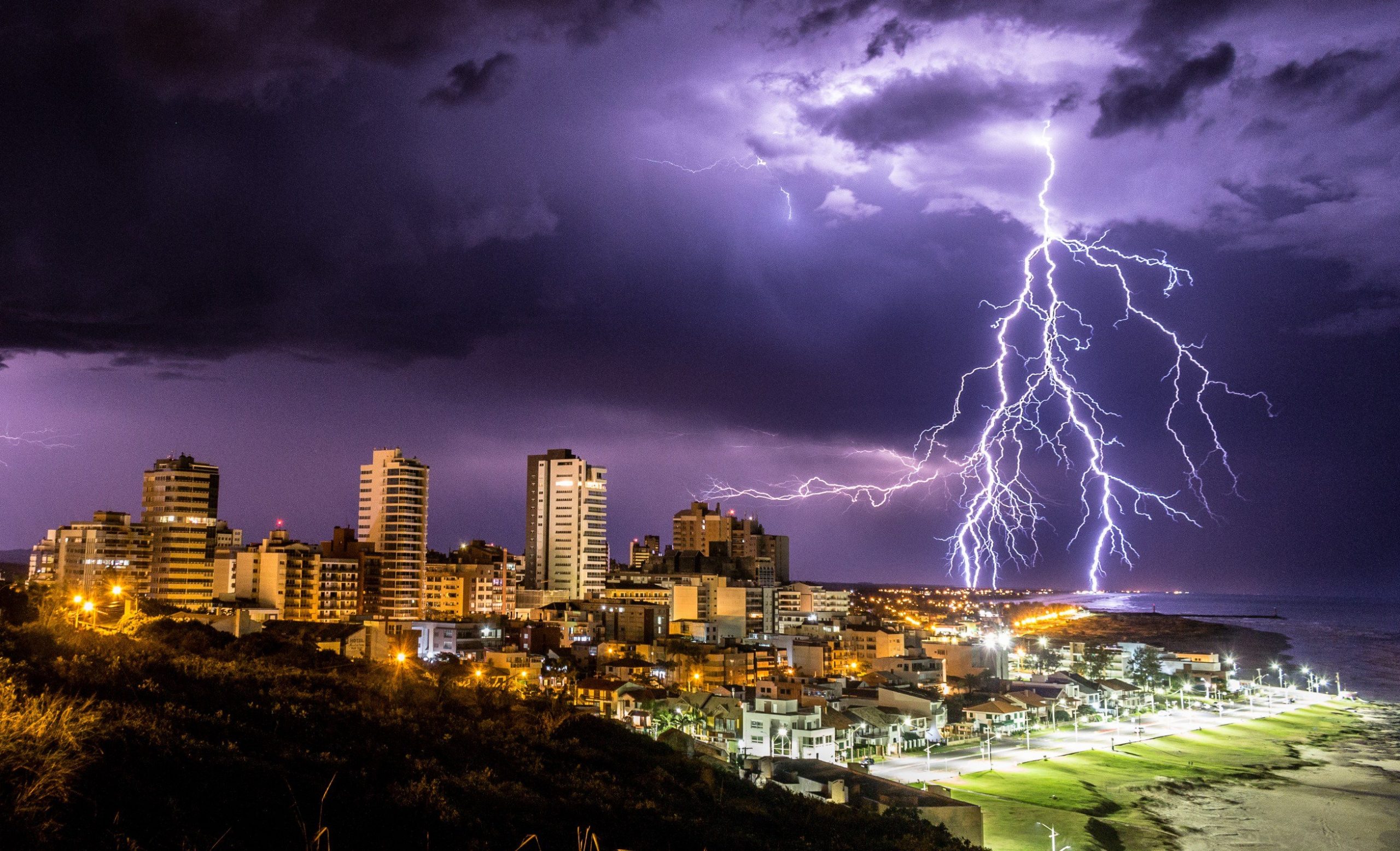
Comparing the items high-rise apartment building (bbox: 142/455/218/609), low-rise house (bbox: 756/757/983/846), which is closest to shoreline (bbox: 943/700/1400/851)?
low-rise house (bbox: 756/757/983/846)

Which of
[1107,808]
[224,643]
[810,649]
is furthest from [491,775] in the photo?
[810,649]

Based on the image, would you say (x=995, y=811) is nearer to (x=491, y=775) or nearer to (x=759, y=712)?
(x=759, y=712)

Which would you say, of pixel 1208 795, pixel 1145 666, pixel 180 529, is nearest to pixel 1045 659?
pixel 1145 666

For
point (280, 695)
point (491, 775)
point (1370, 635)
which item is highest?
point (280, 695)

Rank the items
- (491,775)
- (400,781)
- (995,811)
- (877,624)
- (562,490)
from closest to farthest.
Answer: (400,781) < (491,775) < (995,811) < (877,624) < (562,490)

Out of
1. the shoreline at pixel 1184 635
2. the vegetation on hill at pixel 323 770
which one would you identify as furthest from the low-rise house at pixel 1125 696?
the vegetation on hill at pixel 323 770

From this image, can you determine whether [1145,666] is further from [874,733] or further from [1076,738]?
[874,733]

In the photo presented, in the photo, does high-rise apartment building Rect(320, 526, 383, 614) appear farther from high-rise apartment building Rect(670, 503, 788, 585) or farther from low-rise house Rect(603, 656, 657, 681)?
high-rise apartment building Rect(670, 503, 788, 585)
